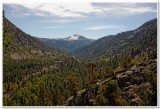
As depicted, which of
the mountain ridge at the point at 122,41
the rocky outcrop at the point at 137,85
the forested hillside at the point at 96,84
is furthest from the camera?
the mountain ridge at the point at 122,41

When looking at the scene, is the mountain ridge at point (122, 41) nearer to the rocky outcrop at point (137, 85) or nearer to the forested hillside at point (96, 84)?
the forested hillside at point (96, 84)

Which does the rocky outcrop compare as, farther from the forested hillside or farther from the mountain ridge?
the mountain ridge

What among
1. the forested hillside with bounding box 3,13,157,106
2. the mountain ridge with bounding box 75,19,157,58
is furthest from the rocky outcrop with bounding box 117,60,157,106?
the mountain ridge with bounding box 75,19,157,58

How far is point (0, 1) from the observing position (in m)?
5.62

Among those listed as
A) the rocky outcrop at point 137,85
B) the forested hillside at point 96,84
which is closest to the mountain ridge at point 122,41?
the forested hillside at point 96,84

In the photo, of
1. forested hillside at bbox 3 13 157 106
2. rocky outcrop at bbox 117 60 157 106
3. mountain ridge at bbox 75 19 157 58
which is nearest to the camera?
forested hillside at bbox 3 13 157 106

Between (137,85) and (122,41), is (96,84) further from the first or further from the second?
(122,41)

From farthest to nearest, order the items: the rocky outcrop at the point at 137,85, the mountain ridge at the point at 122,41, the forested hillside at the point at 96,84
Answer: the mountain ridge at the point at 122,41 < the rocky outcrop at the point at 137,85 < the forested hillside at the point at 96,84

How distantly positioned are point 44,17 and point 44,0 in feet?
8.10

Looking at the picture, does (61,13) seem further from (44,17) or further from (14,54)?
(14,54)

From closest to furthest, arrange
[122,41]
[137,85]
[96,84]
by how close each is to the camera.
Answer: [137,85], [96,84], [122,41]

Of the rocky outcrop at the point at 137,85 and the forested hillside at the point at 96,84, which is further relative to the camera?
the rocky outcrop at the point at 137,85

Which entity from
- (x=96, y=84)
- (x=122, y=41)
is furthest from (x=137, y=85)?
(x=122, y=41)

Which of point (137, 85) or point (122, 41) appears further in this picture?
point (122, 41)
